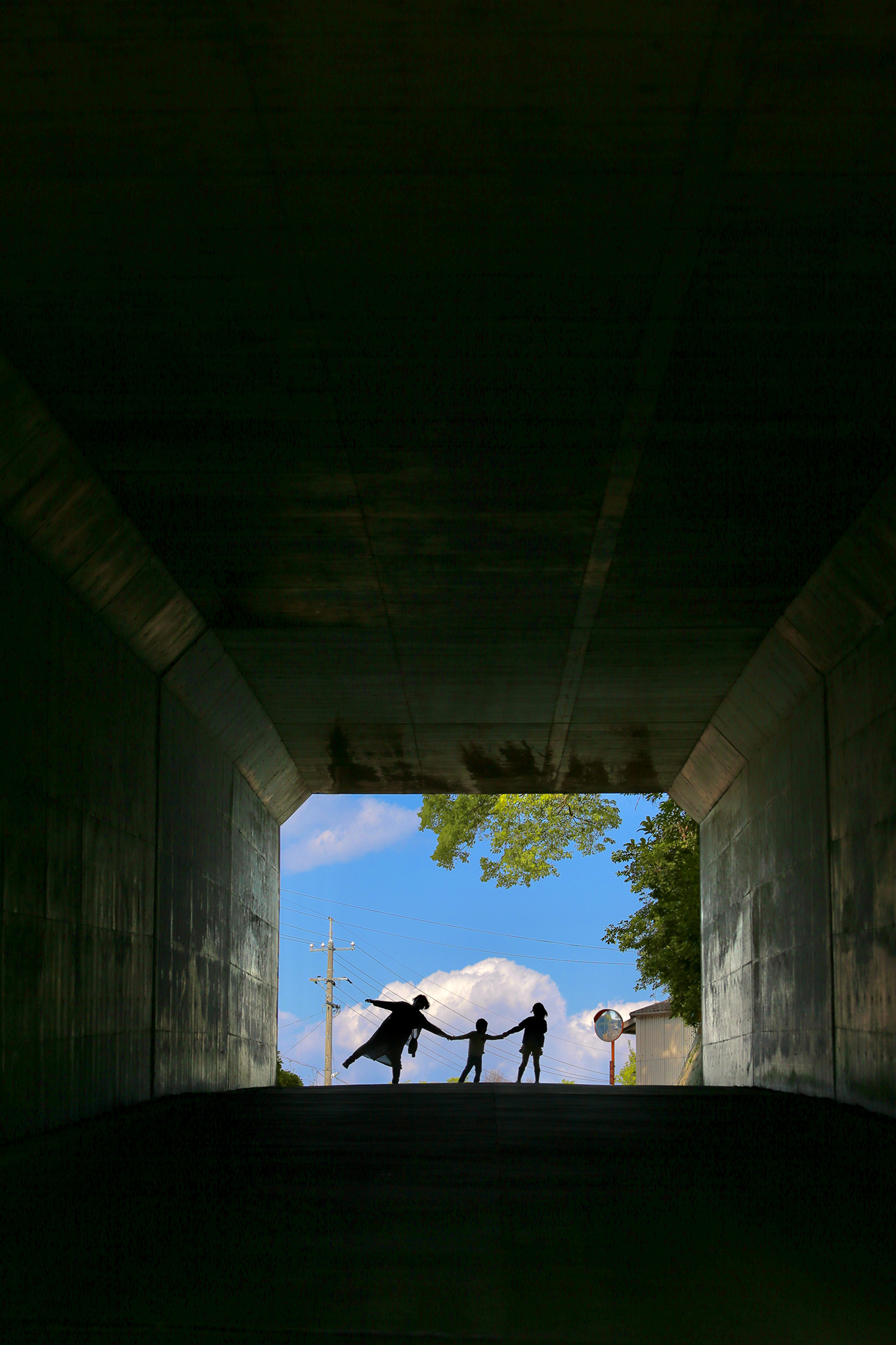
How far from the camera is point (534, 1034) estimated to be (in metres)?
24.3

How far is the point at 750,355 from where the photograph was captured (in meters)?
9.41

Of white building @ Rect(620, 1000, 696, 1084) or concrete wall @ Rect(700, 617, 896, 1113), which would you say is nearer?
concrete wall @ Rect(700, 617, 896, 1113)

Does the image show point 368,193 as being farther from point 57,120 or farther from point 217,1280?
point 217,1280

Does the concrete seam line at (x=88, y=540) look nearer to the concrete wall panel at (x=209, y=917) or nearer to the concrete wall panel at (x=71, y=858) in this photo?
the concrete wall panel at (x=71, y=858)

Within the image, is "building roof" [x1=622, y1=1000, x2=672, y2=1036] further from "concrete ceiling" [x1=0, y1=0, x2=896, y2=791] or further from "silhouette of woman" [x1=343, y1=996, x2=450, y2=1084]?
"concrete ceiling" [x1=0, y1=0, x2=896, y2=791]

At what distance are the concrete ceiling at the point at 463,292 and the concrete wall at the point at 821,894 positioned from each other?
147 centimetres

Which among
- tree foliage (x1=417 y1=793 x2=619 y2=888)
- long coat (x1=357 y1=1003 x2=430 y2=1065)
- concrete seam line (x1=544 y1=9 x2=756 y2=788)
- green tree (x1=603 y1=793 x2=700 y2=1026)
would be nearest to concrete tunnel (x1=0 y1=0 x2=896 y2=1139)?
concrete seam line (x1=544 y1=9 x2=756 y2=788)

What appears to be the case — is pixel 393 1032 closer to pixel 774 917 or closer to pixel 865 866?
pixel 774 917

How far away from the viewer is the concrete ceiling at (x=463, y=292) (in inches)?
253

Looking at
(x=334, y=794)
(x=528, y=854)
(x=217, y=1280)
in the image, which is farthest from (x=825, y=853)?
(x=528, y=854)

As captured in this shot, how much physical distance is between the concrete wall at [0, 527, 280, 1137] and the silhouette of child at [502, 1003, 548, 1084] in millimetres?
5931

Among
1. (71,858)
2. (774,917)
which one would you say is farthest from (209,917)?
(774,917)

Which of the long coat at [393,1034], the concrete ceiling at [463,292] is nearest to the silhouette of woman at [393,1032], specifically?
the long coat at [393,1034]

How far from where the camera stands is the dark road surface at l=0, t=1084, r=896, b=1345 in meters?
4.68
